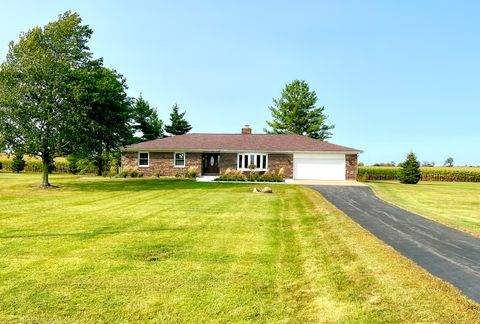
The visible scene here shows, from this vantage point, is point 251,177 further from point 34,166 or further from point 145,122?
point 34,166

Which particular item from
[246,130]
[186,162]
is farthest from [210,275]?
[246,130]

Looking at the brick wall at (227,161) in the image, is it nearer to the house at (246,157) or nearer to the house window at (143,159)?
the house at (246,157)

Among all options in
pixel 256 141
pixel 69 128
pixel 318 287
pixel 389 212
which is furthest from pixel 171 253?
pixel 256 141

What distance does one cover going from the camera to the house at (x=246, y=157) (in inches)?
1272

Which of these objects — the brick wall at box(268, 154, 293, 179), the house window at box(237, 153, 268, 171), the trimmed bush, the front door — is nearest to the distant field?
the front door

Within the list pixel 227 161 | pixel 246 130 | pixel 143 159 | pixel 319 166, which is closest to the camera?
pixel 319 166

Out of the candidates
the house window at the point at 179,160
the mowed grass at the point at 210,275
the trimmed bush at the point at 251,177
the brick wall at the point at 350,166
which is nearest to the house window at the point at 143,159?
the house window at the point at 179,160

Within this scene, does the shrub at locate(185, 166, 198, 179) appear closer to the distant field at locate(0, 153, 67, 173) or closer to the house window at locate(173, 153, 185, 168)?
the house window at locate(173, 153, 185, 168)

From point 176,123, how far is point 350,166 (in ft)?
105

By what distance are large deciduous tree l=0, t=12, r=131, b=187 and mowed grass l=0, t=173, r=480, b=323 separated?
40.4ft

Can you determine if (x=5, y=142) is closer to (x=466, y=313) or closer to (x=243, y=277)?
(x=243, y=277)

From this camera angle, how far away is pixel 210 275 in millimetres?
5668

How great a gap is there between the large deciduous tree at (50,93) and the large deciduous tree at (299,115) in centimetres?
3693

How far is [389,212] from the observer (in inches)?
505
